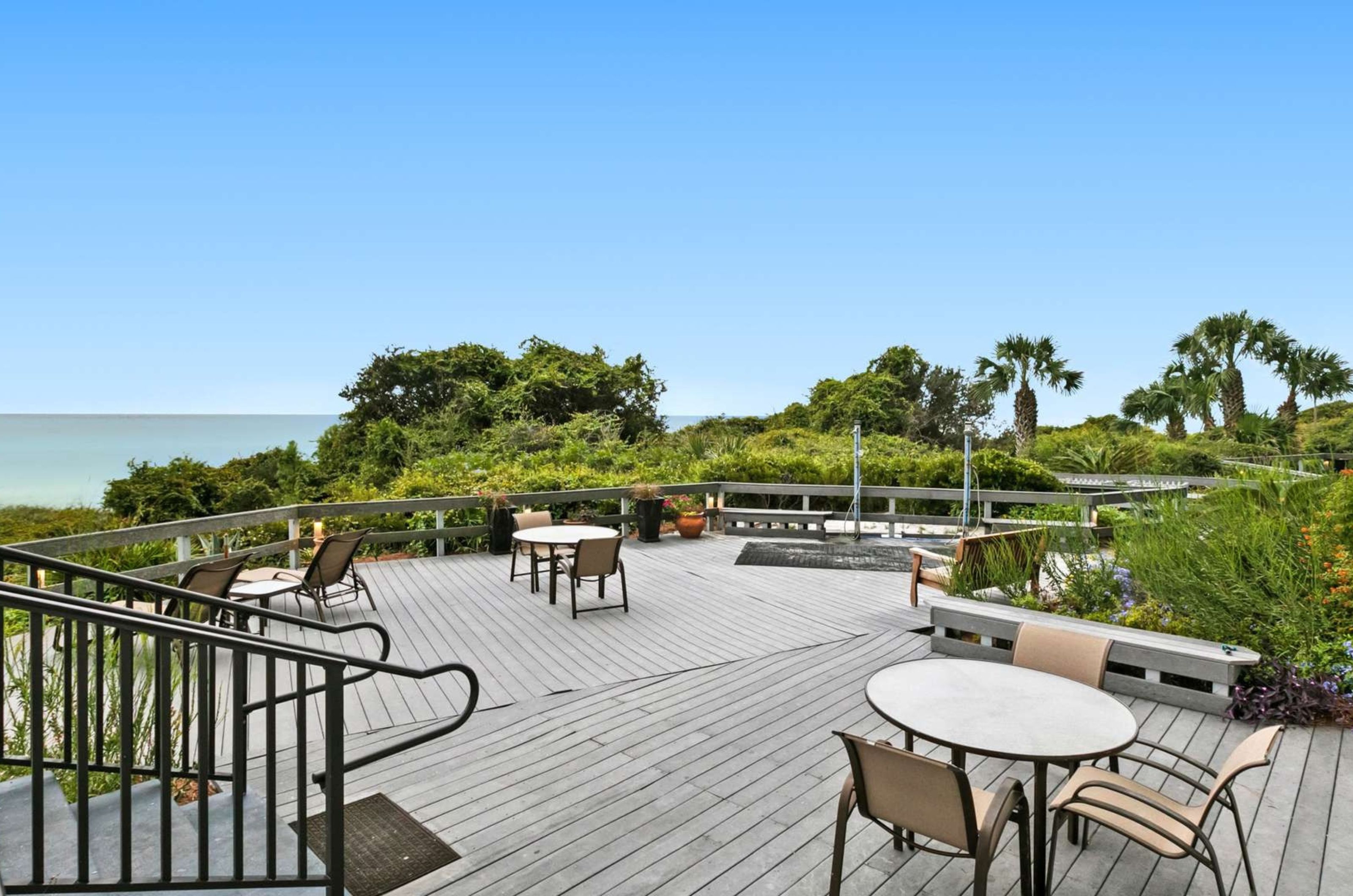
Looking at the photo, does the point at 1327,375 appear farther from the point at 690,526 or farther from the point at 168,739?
the point at 168,739

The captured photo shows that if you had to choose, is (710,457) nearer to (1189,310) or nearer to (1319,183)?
(1319,183)

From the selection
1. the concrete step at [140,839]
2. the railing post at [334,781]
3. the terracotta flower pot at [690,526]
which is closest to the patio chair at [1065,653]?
the railing post at [334,781]

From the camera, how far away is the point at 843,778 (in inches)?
122

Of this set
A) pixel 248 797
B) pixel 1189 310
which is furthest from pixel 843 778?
pixel 1189 310

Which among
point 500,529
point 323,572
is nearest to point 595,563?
point 323,572

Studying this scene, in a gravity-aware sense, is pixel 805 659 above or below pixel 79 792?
below

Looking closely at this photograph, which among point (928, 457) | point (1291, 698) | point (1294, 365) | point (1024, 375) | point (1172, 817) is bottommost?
point (1291, 698)

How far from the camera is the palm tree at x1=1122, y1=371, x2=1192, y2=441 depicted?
864 inches

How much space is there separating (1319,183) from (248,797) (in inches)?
891

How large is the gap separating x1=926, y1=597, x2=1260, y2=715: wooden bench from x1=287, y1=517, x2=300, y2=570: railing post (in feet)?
21.4

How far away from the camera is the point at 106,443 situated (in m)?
101

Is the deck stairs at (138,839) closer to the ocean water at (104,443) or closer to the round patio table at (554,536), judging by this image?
the round patio table at (554,536)

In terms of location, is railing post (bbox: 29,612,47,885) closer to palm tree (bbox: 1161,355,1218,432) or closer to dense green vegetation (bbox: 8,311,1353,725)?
dense green vegetation (bbox: 8,311,1353,725)

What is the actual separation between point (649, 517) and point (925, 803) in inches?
313
